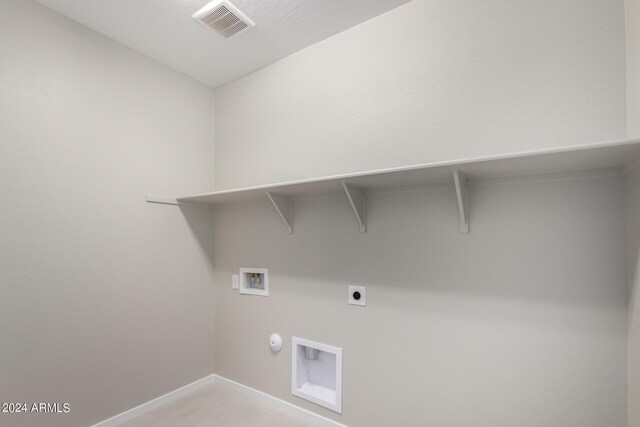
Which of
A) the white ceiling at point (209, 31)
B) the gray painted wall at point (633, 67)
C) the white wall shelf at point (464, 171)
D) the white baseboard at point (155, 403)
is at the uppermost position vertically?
the white ceiling at point (209, 31)

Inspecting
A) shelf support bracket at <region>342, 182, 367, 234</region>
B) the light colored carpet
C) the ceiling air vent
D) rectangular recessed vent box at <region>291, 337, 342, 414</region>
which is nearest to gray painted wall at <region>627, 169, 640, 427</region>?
shelf support bracket at <region>342, 182, 367, 234</region>

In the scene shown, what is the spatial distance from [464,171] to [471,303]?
0.68 m

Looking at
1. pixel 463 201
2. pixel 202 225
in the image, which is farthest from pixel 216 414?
pixel 463 201

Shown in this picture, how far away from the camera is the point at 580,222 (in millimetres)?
1268

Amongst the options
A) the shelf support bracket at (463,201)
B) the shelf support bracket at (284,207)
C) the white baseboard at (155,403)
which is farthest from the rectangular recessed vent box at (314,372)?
the shelf support bracket at (463,201)

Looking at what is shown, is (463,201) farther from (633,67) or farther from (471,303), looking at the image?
(633,67)

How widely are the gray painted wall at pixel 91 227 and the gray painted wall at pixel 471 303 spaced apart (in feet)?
3.00

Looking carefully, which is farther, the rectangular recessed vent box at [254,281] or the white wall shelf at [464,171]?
the rectangular recessed vent box at [254,281]

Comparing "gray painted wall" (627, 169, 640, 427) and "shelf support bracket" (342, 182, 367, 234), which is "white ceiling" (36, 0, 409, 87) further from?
"gray painted wall" (627, 169, 640, 427)

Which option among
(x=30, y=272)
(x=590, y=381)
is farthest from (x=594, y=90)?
(x=30, y=272)

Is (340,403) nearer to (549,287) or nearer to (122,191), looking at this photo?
(549,287)

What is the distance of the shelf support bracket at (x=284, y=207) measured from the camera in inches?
80.4

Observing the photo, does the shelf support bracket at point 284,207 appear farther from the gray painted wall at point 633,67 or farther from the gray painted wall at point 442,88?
the gray painted wall at point 633,67

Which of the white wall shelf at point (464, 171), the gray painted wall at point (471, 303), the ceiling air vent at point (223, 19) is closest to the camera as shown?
the white wall shelf at point (464, 171)
